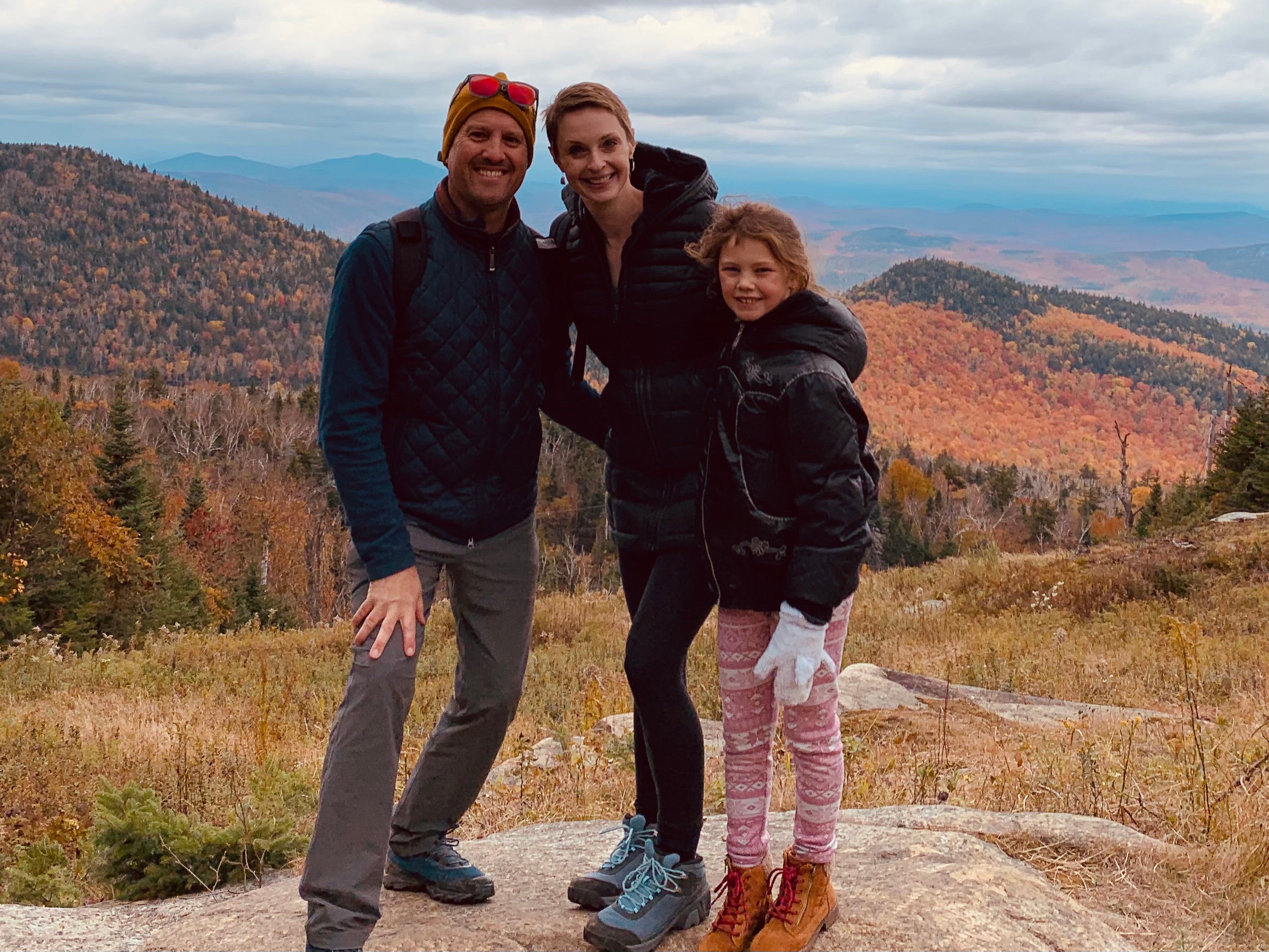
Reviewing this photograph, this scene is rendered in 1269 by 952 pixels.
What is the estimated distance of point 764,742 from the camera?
2.91 meters

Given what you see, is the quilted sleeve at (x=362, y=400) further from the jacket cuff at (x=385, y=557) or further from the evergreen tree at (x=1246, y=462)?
the evergreen tree at (x=1246, y=462)

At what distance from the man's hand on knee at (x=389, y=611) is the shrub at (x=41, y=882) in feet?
6.71

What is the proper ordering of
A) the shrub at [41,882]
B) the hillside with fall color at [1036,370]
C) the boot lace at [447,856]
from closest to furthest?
the boot lace at [447,856], the shrub at [41,882], the hillside with fall color at [1036,370]

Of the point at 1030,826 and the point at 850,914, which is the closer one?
the point at 850,914

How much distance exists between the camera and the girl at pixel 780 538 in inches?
102

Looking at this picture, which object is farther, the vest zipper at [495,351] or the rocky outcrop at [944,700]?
the rocky outcrop at [944,700]

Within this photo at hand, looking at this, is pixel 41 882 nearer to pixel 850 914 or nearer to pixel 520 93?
pixel 850 914

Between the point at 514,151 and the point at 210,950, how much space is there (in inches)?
96.3

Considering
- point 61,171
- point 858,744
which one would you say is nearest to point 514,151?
point 858,744

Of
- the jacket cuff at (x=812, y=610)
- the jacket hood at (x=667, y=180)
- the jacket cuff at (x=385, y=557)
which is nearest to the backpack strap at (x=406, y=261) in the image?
the jacket hood at (x=667, y=180)

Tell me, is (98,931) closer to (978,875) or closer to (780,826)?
(780,826)

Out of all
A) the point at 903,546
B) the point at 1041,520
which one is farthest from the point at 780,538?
the point at 1041,520

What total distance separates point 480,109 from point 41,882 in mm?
3319

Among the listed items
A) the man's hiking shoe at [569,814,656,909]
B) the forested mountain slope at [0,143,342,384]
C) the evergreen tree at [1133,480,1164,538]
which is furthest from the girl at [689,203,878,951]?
the forested mountain slope at [0,143,342,384]
